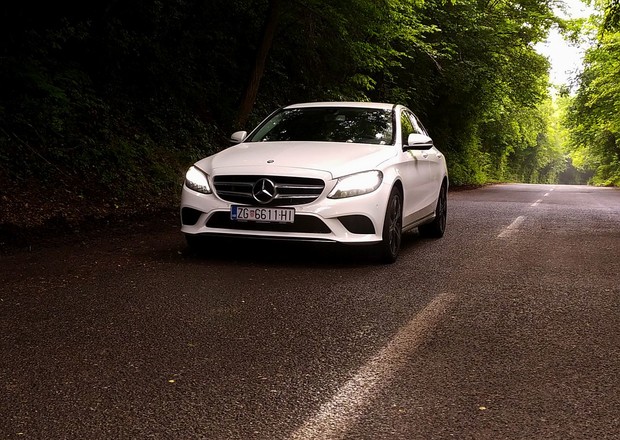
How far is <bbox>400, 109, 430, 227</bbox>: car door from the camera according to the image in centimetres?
791

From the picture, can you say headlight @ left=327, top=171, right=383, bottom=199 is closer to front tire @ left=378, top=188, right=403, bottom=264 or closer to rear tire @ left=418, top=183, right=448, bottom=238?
front tire @ left=378, top=188, right=403, bottom=264

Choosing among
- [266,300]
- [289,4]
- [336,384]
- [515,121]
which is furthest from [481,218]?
[515,121]

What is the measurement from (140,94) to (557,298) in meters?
11.3

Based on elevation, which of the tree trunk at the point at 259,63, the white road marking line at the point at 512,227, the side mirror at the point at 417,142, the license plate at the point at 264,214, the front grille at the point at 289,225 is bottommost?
the white road marking line at the point at 512,227

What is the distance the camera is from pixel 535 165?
92.8 meters

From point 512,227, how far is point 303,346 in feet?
26.7

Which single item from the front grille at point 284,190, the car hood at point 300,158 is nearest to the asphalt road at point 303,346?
the front grille at point 284,190

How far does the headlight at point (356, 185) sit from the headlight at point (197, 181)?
4.18 feet

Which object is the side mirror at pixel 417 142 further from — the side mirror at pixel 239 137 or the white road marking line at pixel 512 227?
the white road marking line at pixel 512 227

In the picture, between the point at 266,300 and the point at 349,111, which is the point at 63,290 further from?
the point at 349,111

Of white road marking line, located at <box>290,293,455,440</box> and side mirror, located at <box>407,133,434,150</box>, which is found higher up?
side mirror, located at <box>407,133,434,150</box>

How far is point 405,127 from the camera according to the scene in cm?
874

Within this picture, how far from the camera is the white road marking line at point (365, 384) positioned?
2930 millimetres

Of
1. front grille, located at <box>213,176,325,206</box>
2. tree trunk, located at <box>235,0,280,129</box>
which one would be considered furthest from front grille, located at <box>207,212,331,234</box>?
tree trunk, located at <box>235,0,280,129</box>
